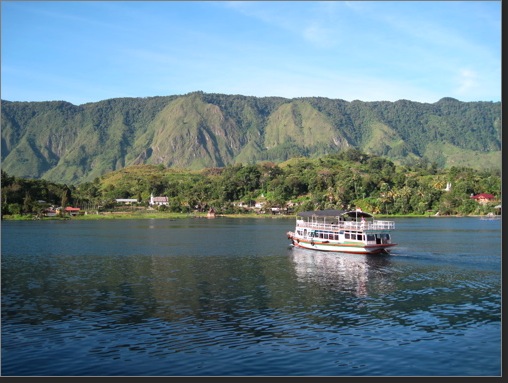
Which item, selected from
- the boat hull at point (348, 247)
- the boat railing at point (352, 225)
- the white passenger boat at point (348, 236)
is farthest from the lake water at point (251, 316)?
the boat railing at point (352, 225)

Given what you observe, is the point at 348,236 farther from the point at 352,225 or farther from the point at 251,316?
the point at 251,316

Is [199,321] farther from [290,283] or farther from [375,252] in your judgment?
[375,252]

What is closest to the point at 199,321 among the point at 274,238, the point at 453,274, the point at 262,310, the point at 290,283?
the point at 262,310

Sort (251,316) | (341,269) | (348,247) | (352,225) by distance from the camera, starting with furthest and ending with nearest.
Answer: (352,225) → (348,247) → (341,269) → (251,316)

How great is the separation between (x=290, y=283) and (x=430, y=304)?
15.0 m

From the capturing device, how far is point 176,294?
162 ft

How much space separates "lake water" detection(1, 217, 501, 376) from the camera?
3038 centimetres

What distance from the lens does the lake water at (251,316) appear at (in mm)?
30375

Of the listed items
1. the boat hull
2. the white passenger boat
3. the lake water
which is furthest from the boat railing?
the lake water

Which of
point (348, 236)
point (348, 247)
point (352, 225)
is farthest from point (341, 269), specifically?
point (352, 225)

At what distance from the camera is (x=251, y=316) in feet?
134

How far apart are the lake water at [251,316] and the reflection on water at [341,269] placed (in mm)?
239

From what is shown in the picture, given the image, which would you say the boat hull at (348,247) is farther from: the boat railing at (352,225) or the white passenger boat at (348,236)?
the boat railing at (352,225)

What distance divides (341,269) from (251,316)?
27.8 metres
